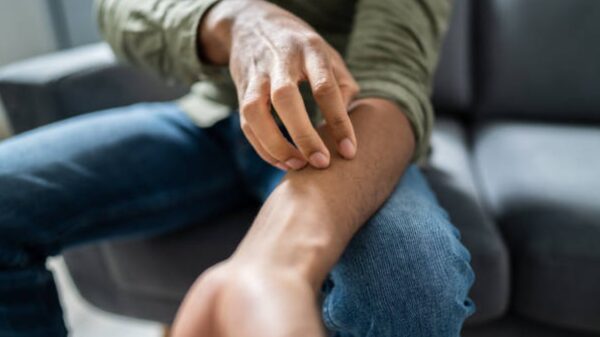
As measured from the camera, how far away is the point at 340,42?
71 cm

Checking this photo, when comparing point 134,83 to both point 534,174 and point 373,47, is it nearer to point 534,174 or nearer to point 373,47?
point 373,47

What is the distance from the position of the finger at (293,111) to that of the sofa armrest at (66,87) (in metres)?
0.53

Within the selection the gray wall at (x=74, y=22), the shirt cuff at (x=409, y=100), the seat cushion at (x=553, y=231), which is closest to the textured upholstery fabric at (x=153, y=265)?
the shirt cuff at (x=409, y=100)

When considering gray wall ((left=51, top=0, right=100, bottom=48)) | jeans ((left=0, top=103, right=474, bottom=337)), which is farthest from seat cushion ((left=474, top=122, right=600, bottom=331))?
gray wall ((left=51, top=0, right=100, bottom=48))

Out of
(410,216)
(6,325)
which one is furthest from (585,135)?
(6,325)

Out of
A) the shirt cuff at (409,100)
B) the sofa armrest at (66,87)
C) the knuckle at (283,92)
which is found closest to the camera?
the knuckle at (283,92)

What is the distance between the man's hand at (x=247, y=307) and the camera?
0.27 meters

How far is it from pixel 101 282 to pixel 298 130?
0.60 m

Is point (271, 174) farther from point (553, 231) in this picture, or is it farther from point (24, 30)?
point (24, 30)

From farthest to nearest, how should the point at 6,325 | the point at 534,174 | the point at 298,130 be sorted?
1. the point at 534,174
2. the point at 6,325
3. the point at 298,130

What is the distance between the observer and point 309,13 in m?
0.68

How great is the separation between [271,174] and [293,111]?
9.5 inches

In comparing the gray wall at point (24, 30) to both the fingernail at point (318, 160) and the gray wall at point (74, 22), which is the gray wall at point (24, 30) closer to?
the gray wall at point (74, 22)

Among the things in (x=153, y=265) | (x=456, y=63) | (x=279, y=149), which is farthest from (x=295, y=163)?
(x=456, y=63)
